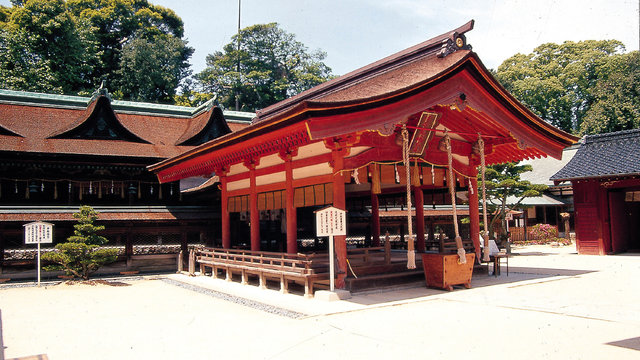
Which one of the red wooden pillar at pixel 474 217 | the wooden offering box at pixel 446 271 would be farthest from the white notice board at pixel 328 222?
the red wooden pillar at pixel 474 217

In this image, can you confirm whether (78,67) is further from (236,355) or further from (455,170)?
(236,355)

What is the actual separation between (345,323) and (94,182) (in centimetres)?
1438

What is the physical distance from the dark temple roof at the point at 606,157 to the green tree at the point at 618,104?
20435mm

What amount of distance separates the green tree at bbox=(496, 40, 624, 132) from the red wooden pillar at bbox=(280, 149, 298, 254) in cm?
4337

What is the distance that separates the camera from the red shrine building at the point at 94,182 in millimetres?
16989

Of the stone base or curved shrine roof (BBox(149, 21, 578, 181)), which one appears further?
the stone base

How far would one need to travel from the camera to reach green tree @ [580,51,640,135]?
4000cm

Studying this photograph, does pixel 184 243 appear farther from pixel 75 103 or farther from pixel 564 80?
pixel 564 80

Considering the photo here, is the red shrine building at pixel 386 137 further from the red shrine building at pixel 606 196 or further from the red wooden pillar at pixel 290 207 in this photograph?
the red shrine building at pixel 606 196

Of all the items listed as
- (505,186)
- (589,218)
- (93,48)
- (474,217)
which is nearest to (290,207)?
(474,217)

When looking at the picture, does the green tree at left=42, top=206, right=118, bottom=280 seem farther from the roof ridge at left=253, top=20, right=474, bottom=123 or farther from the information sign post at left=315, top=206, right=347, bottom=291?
the information sign post at left=315, top=206, right=347, bottom=291

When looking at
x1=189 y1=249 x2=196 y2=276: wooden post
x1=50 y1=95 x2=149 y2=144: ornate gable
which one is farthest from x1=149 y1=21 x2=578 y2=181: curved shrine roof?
x1=50 y1=95 x2=149 y2=144: ornate gable

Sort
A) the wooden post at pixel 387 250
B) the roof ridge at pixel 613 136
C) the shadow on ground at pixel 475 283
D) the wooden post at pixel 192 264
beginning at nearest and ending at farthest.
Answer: the shadow on ground at pixel 475 283, the wooden post at pixel 387 250, the wooden post at pixel 192 264, the roof ridge at pixel 613 136

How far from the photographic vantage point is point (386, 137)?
1192cm
